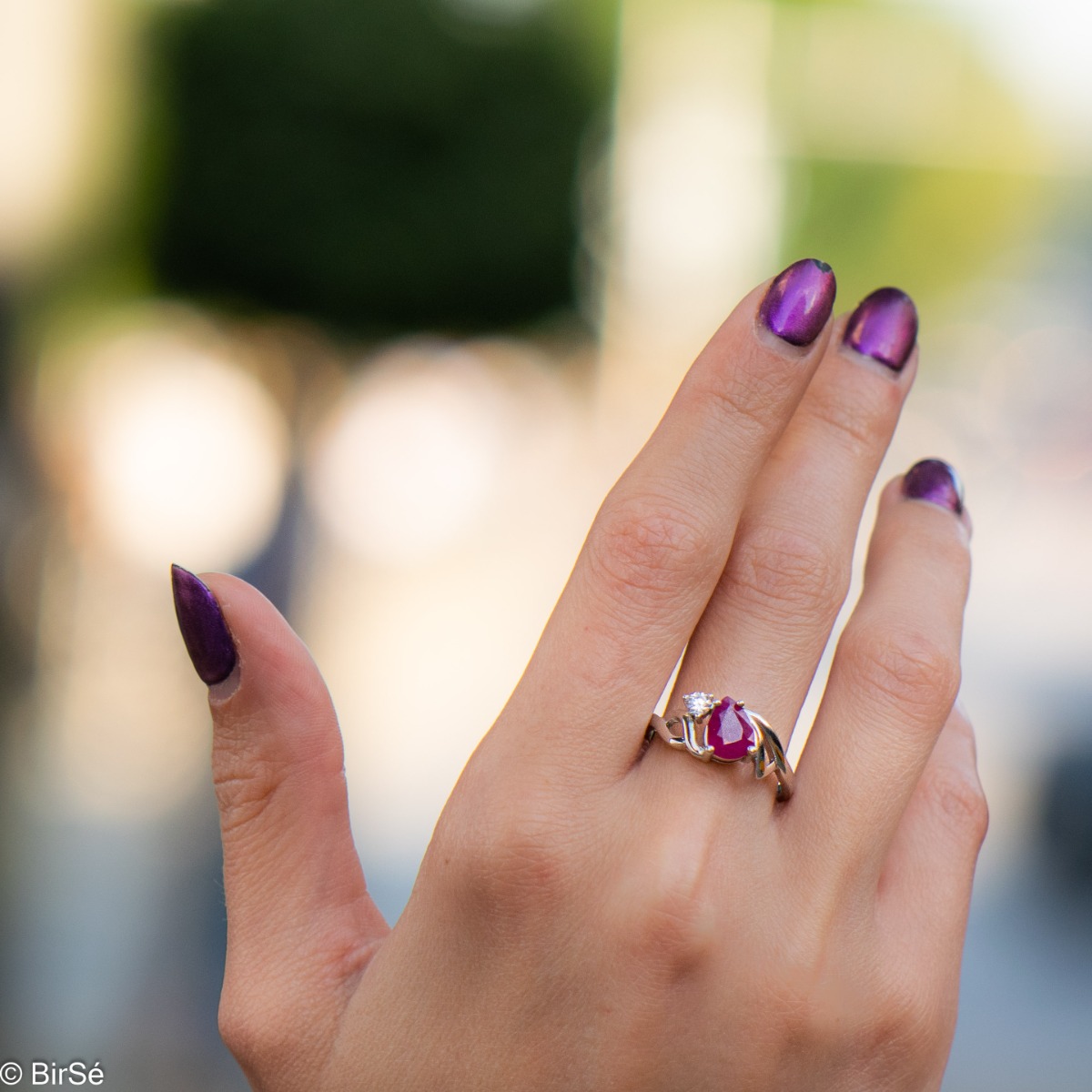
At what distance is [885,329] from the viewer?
1.27 meters

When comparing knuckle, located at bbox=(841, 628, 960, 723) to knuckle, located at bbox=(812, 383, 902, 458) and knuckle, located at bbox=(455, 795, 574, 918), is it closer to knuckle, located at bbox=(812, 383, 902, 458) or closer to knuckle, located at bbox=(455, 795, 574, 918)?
knuckle, located at bbox=(812, 383, 902, 458)

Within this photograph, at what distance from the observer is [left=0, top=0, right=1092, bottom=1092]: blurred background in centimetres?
505

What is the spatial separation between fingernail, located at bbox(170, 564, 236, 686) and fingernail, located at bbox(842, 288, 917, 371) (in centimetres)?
74

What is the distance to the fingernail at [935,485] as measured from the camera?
1.30 metres

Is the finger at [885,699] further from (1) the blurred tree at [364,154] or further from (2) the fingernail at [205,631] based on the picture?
(1) the blurred tree at [364,154]

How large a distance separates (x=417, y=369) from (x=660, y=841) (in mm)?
12026

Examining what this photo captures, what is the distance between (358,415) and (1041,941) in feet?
29.5

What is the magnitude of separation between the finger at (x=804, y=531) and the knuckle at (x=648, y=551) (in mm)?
88

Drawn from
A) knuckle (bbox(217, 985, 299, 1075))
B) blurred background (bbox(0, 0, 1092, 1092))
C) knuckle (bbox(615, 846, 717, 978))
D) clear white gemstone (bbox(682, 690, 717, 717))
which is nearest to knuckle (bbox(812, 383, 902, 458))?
clear white gemstone (bbox(682, 690, 717, 717))

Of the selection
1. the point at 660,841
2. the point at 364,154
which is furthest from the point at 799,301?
the point at 364,154

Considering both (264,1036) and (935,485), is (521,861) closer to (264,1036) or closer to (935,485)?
(264,1036)

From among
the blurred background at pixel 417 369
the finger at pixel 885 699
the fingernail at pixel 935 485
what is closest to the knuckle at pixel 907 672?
the finger at pixel 885 699

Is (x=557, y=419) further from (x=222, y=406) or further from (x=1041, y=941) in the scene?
(x=1041, y=941)

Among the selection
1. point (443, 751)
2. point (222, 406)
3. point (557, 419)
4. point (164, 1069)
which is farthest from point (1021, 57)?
point (164, 1069)
